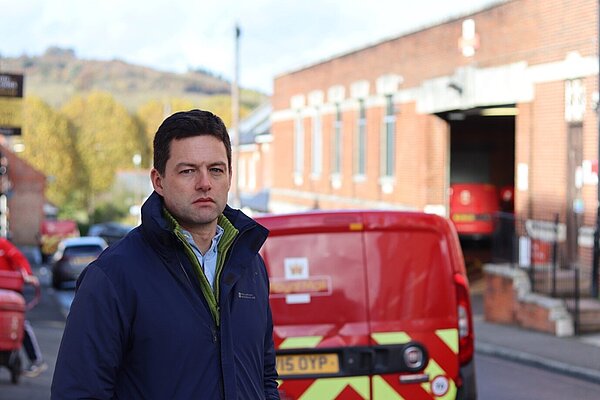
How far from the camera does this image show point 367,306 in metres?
7.75

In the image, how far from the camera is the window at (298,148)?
1757 inches

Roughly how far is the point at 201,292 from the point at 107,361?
1.31 ft

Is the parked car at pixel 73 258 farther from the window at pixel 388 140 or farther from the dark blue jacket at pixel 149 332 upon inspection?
the dark blue jacket at pixel 149 332

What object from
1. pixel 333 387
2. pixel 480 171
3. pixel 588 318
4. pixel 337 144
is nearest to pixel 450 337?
pixel 333 387

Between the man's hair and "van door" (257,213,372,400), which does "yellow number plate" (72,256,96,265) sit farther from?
the man's hair

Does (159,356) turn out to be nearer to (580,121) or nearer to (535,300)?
(535,300)

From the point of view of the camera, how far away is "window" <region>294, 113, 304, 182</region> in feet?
146

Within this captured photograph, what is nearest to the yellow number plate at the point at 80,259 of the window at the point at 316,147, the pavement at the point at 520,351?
the window at the point at 316,147

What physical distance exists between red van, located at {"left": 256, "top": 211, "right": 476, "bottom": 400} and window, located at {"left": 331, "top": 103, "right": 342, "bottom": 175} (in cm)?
3114

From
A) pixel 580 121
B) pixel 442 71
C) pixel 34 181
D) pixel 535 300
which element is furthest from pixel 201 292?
pixel 34 181

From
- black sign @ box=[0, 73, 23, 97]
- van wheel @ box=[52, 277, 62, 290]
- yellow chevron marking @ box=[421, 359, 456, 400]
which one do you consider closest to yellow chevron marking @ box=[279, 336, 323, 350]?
yellow chevron marking @ box=[421, 359, 456, 400]

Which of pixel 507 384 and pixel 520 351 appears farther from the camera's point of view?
pixel 520 351

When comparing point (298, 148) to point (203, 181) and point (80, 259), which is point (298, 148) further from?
point (203, 181)

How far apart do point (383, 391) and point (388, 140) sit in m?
26.6
